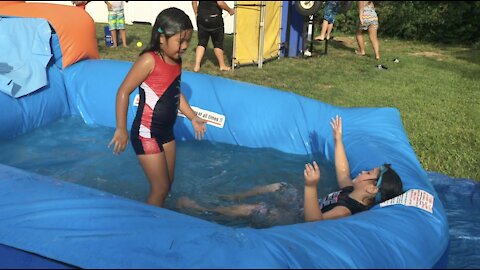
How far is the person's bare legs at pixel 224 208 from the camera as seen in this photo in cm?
298

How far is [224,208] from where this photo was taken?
3064 mm

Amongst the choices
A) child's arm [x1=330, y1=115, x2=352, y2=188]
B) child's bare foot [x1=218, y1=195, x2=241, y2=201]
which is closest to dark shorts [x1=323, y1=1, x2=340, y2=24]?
child's arm [x1=330, y1=115, x2=352, y2=188]

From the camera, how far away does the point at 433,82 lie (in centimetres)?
679

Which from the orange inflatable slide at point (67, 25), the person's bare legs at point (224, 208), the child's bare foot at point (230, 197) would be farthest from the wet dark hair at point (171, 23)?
the orange inflatable slide at point (67, 25)

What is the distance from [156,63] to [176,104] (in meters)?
0.31

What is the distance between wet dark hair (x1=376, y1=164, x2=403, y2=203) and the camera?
101 inches

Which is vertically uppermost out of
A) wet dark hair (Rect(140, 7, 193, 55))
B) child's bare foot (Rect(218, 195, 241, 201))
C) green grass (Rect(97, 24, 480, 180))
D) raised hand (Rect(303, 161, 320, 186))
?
wet dark hair (Rect(140, 7, 193, 55))

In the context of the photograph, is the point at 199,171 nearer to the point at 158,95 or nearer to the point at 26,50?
the point at 158,95

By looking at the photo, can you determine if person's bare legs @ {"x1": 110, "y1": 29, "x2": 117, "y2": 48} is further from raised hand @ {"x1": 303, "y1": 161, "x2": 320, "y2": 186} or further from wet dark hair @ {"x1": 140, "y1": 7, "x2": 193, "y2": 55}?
raised hand @ {"x1": 303, "y1": 161, "x2": 320, "y2": 186}

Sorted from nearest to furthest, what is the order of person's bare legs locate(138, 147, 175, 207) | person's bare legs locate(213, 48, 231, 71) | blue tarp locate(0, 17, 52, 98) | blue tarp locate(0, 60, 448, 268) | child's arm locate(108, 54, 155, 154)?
blue tarp locate(0, 60, 448, 268), child's arm locate(108, 54, 155, 154), person's bare legs locate(138, 147, 175, 207), blue tarp locate(0, 17, 52, 98), person's bare legs locate(213, 48, 231, 71)

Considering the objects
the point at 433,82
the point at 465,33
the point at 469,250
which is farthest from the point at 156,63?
the point at 465,33

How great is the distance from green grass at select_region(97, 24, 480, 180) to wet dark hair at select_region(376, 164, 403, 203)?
1354 mm

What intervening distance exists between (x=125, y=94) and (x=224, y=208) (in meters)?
0.99

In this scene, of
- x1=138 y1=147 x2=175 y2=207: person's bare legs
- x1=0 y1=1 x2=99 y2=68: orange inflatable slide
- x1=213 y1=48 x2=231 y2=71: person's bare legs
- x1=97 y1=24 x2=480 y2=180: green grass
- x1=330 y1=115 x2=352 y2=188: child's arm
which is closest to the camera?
x1=138 y1=147 x2=175 y2=207: person's bare legs
